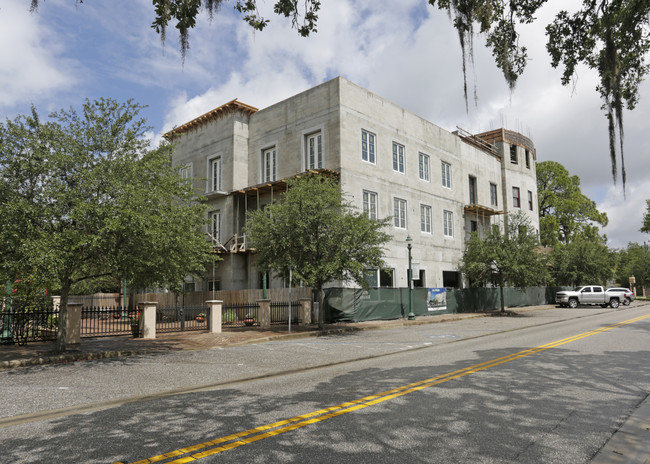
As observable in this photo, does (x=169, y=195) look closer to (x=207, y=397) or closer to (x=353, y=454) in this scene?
(x=207, y=397)

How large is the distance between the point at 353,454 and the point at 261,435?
1208 mm

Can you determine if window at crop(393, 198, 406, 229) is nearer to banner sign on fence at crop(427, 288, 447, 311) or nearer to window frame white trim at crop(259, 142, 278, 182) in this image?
banner sign on fence at crop(427, 288, 447, 311)

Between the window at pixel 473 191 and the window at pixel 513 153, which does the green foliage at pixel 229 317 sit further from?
the window at pixel 513 153

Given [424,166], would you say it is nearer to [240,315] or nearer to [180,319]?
[240,315]

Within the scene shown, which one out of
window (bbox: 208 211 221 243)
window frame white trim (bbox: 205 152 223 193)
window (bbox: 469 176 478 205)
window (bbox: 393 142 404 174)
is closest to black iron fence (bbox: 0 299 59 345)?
window (bbox: 208 211 221 243)

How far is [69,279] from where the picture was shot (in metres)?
13.3

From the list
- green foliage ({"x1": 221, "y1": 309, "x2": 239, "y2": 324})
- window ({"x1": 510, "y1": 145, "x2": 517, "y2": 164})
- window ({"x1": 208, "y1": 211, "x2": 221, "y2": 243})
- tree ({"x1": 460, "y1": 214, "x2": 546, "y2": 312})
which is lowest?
green foliage ({"x1": 221, "y1": 309, "x2": 239, "y2": 324})

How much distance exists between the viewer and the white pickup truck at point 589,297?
39.4 metres

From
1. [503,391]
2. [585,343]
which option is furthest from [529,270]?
[503,391]

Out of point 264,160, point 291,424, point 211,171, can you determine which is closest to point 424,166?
point 264,160

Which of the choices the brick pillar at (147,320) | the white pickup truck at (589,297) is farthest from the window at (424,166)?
the brick pillar at (147,320)

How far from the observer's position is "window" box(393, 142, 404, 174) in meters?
31.2

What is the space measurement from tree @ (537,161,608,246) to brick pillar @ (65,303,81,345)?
2058 inches

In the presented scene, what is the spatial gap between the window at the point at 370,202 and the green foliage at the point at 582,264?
1002 inches
